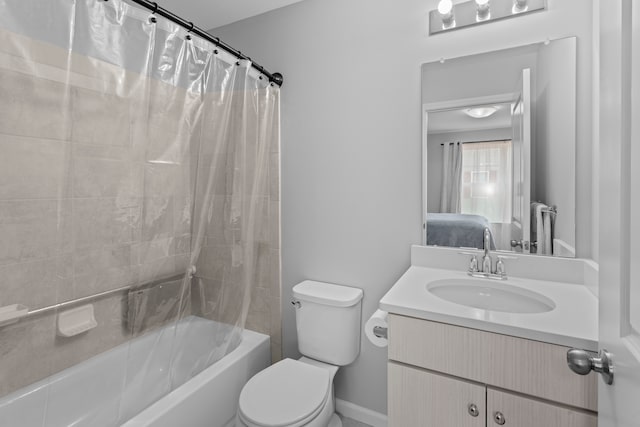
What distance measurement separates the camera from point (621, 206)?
0.60m

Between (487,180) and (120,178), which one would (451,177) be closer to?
(487,180)

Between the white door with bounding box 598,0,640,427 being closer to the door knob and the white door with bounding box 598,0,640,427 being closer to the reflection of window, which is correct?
the door knob

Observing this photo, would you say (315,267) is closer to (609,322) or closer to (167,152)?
(167,152)

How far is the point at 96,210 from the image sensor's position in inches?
44.5

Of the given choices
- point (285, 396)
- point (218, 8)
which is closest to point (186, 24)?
point (218, 8)

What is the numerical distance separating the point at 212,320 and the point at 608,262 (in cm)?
161

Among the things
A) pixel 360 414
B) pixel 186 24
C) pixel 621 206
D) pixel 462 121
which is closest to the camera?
pixel 621 206

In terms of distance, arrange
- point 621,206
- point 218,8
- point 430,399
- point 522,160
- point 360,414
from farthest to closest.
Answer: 1. point 218,8
2. point 360,414
3. point 522,160
4. point 430,399
5. point 621,206

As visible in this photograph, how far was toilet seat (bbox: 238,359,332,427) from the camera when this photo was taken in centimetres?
125

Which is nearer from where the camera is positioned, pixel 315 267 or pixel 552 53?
pixel 552 53

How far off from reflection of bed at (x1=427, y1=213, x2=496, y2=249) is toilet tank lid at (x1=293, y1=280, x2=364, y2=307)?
1.64 feet

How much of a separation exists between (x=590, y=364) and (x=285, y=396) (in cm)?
113

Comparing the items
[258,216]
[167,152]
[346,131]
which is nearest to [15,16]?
[167,152]

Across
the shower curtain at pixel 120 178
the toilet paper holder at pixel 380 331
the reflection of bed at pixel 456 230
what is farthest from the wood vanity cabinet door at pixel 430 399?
the shower curtain at pixel 120 178
